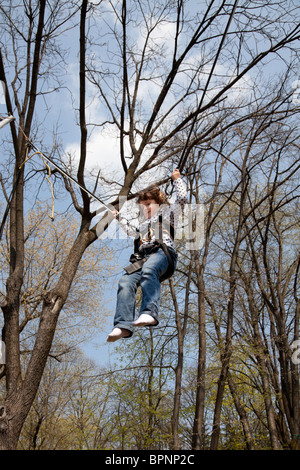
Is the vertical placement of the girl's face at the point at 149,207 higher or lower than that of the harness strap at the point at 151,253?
higher

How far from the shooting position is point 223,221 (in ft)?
48.3

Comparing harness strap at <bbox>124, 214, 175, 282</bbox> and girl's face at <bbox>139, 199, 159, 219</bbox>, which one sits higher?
girl's face at <bbox>139, 199, 159, 219</bbox>

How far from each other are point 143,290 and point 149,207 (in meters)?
0.94

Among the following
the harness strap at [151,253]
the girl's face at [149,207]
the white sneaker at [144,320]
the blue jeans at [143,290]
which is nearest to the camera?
the white sneaker at [144,320]

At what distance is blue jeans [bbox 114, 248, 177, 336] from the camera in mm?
3887

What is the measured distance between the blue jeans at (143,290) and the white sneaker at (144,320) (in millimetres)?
52

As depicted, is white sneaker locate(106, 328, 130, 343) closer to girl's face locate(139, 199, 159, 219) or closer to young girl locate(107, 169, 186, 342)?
young girl locate(107, 169, 186, 342)

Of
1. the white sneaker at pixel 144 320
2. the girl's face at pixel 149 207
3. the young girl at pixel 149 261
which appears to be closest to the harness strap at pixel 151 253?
the young girl at pixel 149 261

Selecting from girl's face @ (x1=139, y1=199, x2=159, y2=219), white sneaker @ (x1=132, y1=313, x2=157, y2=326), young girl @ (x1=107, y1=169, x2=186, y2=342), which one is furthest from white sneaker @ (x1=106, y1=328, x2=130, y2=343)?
girl's face @ (x1=139, y1=199, x2=159, y2=219)

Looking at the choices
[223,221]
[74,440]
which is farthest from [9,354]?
[74,440]

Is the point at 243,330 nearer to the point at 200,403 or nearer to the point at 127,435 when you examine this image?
the point at 200,403

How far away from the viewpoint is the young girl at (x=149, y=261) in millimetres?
3867

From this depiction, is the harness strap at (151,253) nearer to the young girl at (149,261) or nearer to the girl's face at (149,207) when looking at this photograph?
the young girl at (149,261)
